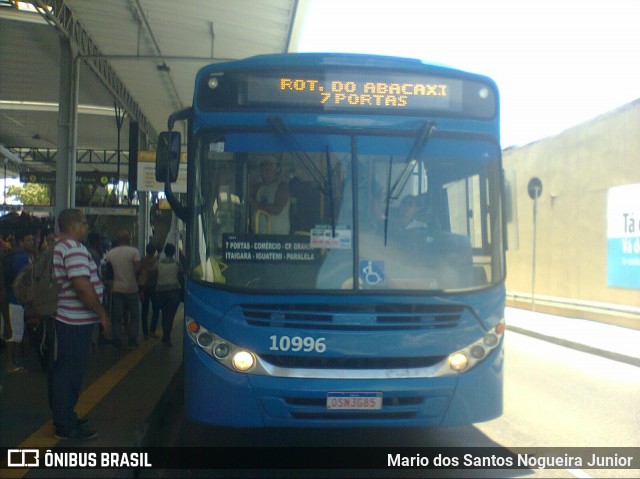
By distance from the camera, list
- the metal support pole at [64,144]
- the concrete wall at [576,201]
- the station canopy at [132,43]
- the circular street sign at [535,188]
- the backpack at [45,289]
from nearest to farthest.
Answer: the backpack at [45,289] → the station canopy at [132,43] → the metal support pole at [64,144] → the concrete wall at [576,201] → the circular street sign at [535,188]

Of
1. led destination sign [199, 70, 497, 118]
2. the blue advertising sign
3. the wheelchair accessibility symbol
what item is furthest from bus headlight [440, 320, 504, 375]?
the blue advertising sign

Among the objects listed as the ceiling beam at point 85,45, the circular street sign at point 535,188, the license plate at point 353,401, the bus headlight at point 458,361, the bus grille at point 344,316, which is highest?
the ceiling beam at point 85,45

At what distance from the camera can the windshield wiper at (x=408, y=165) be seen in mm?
5918

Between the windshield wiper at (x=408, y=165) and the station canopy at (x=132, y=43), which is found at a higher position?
the station canopy at (x=132, y=43)

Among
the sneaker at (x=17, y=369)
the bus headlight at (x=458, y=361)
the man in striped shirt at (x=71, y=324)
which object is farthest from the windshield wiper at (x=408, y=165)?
the sneaker at (x=17, y=369)

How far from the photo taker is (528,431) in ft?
23.8

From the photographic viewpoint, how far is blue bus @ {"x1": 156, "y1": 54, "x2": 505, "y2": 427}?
219 inches

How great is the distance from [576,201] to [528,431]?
1331 centimetres

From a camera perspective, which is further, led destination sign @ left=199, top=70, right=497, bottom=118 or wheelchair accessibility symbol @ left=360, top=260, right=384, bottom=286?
led destination sign @ left=199, top=70, right=497, bottom=118

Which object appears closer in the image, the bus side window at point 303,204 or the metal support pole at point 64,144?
the bus side window at point 303,204

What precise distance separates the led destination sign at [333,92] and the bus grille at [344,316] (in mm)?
1652

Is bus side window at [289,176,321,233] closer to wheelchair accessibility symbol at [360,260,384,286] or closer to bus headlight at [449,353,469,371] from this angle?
wheelchair accessibility symbol at [360,260,384,286]

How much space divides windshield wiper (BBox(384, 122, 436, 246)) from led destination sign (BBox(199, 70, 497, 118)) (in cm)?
23

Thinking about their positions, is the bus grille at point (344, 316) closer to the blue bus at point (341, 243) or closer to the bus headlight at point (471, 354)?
the blue bus at point (341, 243)
